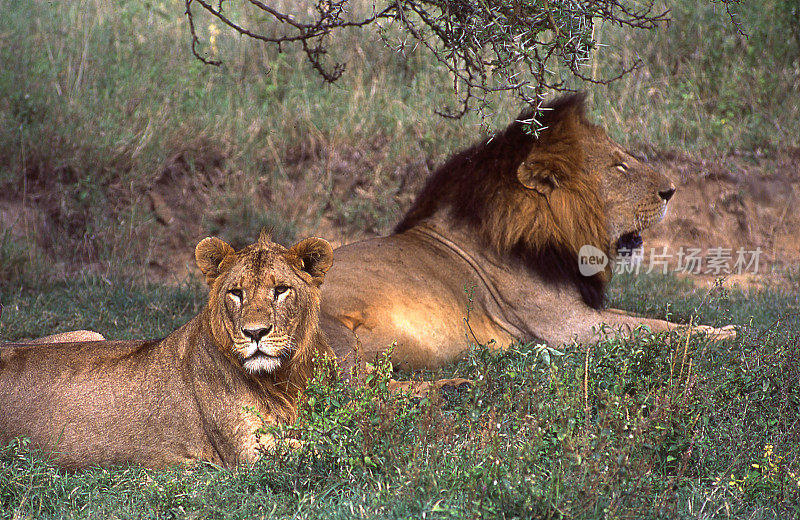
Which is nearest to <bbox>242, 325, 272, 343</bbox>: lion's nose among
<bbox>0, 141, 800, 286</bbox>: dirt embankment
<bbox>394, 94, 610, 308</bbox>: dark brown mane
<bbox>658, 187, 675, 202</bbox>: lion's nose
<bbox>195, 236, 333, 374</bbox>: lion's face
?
<bbox>195, 236, 333, 374</bbox>: lion's face

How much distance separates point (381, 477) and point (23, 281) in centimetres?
480

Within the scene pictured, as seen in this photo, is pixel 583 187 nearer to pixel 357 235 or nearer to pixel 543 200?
A: pixel 543 200

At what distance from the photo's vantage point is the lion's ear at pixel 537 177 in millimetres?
5262

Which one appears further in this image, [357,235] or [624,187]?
[357,235]

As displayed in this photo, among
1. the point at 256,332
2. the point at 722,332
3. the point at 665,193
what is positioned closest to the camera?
the point at 256,332

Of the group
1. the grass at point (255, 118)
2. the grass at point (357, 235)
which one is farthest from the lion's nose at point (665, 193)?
the grass at point (255, 118)

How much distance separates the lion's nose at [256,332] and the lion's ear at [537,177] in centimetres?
253

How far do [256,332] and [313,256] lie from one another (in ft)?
1.34

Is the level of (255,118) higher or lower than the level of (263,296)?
higher

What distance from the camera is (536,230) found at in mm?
5344

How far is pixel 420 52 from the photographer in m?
10.2

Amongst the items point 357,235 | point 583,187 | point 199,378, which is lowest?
point 357,235

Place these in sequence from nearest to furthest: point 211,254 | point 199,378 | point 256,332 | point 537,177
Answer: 1. point 256,332
2. point 211,254
3. point 199,378
4. point 537,177

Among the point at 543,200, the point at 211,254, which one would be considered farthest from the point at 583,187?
the point at 211,254
